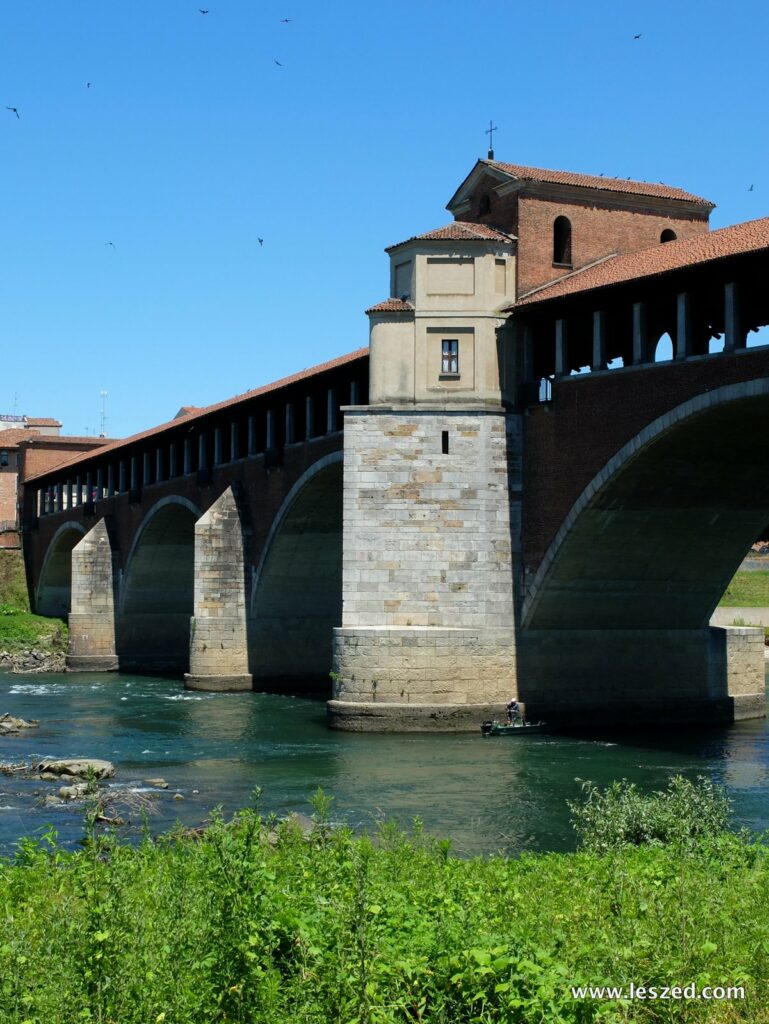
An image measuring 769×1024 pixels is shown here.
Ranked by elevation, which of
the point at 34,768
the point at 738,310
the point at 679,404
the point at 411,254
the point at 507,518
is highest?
the point at 411,254

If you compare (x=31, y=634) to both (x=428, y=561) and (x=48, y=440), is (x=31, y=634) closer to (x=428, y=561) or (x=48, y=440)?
(x=48, y=440)

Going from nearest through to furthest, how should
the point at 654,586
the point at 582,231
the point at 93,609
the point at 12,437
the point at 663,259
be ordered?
the point at 663,259 < the point at 654,586 < the point at 582,231 < the point at 93,609 < the point at 12,437

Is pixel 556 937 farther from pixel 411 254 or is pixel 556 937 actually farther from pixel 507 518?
pixel 411 254

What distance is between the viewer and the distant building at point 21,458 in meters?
89.9

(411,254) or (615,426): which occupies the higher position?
(411,254)

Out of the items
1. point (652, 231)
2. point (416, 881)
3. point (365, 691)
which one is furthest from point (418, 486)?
point (416, 881)

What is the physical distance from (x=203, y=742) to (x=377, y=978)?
2673cm

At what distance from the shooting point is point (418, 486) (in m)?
34.9

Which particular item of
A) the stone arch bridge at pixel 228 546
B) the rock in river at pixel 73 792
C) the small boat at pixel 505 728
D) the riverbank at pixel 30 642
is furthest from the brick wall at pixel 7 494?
the rock in river at pixel 73 792

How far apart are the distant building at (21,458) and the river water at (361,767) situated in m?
48.7

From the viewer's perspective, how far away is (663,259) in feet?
104

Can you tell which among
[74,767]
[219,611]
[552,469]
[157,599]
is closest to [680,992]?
[74,767]

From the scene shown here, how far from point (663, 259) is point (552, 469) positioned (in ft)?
19.3

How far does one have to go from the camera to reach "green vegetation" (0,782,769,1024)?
26.4 feet
